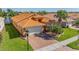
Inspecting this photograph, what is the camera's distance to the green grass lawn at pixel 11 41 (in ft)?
10.8

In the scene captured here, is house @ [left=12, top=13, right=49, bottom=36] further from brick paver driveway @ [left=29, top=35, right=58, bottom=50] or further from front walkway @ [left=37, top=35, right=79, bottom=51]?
front walkway @ [left=37, top=35, right=79, bottom=51]

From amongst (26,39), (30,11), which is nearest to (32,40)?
(26,39)

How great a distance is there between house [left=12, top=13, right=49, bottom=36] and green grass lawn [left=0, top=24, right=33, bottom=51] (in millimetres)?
51

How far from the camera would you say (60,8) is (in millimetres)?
3271

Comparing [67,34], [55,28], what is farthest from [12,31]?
[67,34]

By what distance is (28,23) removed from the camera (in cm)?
329

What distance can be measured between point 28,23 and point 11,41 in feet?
0.71

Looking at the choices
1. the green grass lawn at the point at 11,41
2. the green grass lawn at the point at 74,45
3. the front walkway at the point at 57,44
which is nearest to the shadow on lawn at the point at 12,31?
the green grass lawn at the point at 11,41

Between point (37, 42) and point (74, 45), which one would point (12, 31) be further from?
point (74, 45)

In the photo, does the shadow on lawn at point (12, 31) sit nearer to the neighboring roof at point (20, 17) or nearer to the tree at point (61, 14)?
the neighboring roof at point (20, 17)
